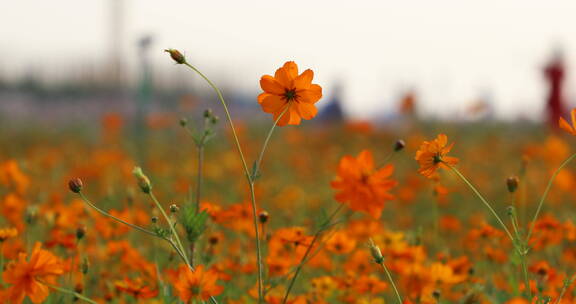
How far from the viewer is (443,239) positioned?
10.3 ft

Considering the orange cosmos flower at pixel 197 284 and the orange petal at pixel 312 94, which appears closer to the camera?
the orange cosmos flower at pixel 197 284

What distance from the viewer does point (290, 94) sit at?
1199 millimetres

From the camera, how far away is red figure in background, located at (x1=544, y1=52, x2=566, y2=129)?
9.27 m

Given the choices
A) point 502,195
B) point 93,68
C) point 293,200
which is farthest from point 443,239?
point 93,68

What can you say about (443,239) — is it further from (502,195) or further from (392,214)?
(502,195)

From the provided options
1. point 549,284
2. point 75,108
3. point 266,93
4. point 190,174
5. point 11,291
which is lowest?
point 75,108

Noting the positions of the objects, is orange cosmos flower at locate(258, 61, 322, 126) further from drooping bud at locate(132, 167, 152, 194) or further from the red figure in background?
the red figure in background

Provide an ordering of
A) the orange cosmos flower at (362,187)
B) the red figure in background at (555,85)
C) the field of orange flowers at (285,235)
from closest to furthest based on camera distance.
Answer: the orange cosmos flower at (362,187), the field of orange flowers at (285,235), the red figure in background at (555,85)

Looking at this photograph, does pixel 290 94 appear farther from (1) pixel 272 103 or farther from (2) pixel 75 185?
(2) pixel 75 185

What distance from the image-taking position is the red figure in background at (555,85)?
9266 millimetres

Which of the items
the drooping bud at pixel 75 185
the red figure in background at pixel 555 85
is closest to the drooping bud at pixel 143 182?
the drooping bud at pixel 75 185

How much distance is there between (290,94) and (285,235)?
0.35 m

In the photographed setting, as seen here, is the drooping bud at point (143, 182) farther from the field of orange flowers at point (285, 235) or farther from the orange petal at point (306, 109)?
the orange petal at point (306, 109)

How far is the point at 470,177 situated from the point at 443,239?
2.12m
